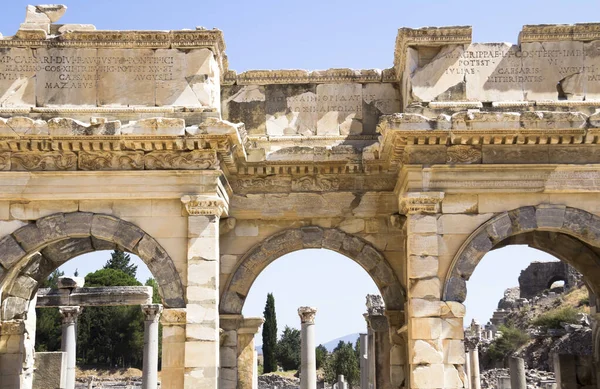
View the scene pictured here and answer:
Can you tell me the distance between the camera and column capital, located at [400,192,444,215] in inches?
440

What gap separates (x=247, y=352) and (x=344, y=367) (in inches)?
1065

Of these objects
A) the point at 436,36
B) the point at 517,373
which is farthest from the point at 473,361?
the point at 436,36

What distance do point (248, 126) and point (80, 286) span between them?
10.7 metres

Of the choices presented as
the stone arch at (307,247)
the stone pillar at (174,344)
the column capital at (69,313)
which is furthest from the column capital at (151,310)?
the stone pillar at (174,344)

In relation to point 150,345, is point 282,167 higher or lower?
higher

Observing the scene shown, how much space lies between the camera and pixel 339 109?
13250 mm

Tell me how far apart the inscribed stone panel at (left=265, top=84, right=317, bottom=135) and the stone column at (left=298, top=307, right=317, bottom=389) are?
31.6ft

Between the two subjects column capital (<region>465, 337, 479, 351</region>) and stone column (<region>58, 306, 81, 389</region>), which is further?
column capital (<region>465, 337, 479, 351</region>)

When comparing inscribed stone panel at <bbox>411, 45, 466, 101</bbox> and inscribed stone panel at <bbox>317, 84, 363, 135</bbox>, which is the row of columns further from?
inscribed stone panel at <bbox>411, 45, 466, 101</bbox>

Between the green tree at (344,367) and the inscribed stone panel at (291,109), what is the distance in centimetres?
2991

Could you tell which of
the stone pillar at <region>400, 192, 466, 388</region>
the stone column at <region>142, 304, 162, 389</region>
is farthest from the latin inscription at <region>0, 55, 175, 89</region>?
the stone column at <region>142, 304, 162, 389</region>

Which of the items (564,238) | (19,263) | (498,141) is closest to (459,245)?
(498,141)

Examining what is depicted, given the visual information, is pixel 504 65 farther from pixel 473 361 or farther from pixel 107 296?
pixel 473 361

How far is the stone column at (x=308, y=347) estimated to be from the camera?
21.1 metres
